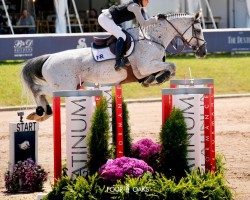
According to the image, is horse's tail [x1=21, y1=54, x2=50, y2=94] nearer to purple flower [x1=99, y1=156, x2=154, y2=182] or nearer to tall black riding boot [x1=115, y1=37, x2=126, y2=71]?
tall black riding boot [x1=115, y1=37, x2=126, y2=71]

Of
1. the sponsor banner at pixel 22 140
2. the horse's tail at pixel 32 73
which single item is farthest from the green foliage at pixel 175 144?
the horse's tail at pixel 32 73

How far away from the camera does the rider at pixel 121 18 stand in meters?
13.4

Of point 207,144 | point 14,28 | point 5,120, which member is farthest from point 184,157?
point 14,28

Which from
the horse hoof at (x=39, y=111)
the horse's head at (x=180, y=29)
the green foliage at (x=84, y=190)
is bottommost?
the green foliage at (x=84, y=190)

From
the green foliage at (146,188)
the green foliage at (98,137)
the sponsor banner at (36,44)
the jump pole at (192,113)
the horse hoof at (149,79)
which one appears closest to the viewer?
the green foliage at (146,188)

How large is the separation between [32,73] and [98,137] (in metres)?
4.53

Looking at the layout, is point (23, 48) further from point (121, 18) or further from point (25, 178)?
point (25, 178)

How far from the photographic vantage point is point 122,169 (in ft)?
30.3

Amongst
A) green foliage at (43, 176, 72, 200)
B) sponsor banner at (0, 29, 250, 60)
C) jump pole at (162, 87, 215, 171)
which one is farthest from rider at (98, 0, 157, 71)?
sponsor banner at (0, 29, 250, 60)

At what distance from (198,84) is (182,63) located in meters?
15.7

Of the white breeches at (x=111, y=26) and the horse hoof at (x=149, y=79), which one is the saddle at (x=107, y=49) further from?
the horse hoof at (x=149, y=79)

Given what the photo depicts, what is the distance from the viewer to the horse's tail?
13633 mm

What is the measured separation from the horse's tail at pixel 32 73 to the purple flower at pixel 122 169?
14.6ft

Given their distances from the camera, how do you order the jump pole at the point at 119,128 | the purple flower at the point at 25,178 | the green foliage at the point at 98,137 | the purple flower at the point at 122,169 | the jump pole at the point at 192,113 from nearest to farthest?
the purple flower at the point at 122,169 < the green foliage at the point at 98,137 < the jump pole at the point at 192,113 < the jump pole at the point at 119,128 < the purple flower at the point at 25,178
